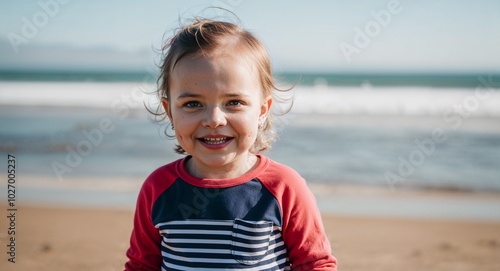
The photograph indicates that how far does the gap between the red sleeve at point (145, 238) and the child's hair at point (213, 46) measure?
1.37 ft

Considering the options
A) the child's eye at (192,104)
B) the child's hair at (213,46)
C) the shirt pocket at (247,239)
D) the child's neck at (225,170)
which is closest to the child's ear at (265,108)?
the child's hair at (213,46)

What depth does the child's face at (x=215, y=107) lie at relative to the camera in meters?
2.26

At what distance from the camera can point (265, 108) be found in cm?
252

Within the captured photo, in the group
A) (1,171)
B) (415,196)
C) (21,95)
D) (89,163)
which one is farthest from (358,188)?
(21,95)

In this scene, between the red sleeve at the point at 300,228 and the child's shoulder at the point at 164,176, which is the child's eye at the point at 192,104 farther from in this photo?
the red sleeve at the point at 300,228

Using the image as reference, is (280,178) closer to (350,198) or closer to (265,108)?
(265,108)

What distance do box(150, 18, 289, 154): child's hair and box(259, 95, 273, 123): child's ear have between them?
3 cm

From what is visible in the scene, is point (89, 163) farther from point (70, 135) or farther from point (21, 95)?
point (21, 95)

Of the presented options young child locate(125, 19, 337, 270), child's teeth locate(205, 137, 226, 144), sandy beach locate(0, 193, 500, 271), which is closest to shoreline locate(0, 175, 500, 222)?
sandy beach locate(0, 193, 500, 271)

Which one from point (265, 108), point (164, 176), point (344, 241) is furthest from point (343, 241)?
point (164, 176)

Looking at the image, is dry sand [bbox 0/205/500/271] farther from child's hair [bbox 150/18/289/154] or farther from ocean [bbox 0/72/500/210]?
child's hair [bbox 150/18/289/154]

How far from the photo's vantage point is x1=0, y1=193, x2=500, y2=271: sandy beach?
15.6 feet

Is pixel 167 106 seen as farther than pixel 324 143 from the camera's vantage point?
No

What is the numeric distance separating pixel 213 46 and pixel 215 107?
23 centimetres
